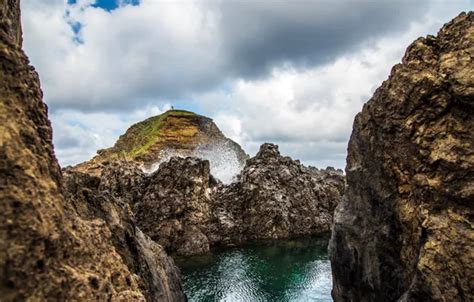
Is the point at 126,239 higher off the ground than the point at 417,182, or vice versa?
the point at 417,182

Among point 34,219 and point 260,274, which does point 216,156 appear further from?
point 34,219

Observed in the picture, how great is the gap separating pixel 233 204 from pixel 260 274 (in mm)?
32447

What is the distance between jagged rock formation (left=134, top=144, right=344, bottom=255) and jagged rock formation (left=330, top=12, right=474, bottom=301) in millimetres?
44482

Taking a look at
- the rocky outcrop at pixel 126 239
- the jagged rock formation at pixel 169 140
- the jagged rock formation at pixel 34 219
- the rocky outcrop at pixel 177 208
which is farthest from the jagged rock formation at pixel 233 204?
the jagged rock formation at pixel 34 219

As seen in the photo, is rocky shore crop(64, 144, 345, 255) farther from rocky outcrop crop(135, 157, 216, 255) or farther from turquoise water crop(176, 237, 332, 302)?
turquoise water crop(176, 237, 332, 302)

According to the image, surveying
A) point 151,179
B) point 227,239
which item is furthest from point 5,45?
point 227,239

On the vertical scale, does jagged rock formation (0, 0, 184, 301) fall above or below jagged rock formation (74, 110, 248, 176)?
below

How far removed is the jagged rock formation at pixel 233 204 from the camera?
7112 centimetres

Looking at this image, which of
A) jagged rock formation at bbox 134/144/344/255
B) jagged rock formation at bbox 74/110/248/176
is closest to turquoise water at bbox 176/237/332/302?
jagged rock formation at bbox 134/144/344/255

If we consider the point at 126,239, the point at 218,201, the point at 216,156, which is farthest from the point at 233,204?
the point at 126,239

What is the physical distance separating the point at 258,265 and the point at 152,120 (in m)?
104

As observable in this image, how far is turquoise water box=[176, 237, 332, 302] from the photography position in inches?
1686

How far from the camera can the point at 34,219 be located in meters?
11.5

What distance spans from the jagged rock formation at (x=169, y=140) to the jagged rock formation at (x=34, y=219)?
325ft
